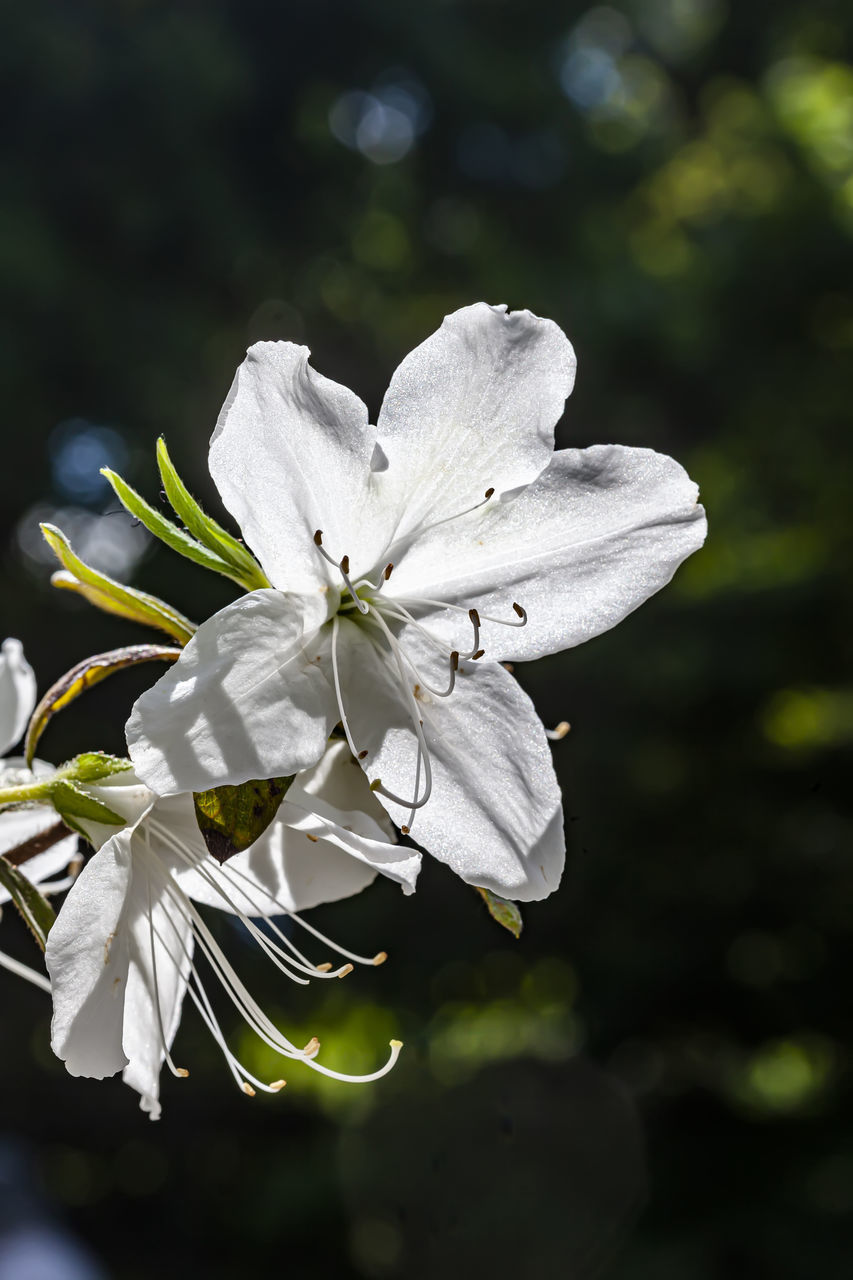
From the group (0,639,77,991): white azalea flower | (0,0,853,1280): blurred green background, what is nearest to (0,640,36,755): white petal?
(0,639,77,991): white azalea flower

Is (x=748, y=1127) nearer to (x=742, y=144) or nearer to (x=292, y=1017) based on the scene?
(x=292, y=1017)

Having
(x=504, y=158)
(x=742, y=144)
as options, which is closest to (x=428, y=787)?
(x=742, y=144)

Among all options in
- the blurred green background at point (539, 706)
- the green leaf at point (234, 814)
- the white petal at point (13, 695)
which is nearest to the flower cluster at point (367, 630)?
the green leaf at point (234, 814)

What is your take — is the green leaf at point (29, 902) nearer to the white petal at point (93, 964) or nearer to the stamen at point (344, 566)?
the white petal at point (93, 964)

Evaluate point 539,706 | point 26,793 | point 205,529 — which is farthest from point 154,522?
point 539,706

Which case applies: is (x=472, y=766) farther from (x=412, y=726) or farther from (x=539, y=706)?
(x=539, y=706)
